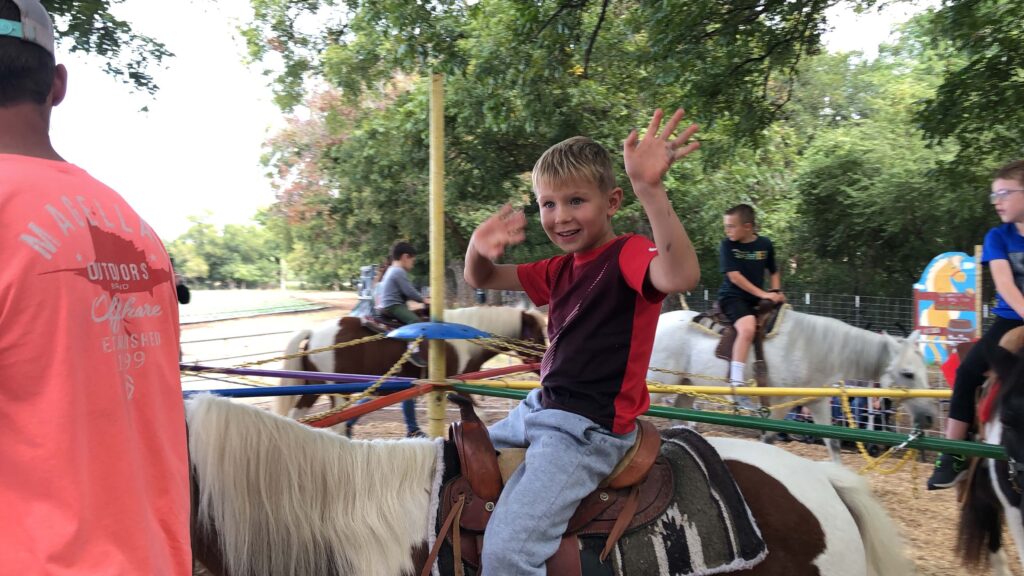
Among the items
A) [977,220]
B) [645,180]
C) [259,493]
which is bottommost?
[259,493]

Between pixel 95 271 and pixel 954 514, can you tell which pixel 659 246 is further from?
pixel 954 514

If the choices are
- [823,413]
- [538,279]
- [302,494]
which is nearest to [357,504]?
[302,494]

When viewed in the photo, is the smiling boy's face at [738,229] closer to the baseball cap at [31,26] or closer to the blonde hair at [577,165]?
the blonde hair at [577,165]

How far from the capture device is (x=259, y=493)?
1591mm

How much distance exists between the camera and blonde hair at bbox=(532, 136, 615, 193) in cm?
179

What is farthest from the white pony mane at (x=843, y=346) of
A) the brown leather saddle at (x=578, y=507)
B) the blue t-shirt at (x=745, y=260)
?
the brown leather saddle at (x=578, y=507)

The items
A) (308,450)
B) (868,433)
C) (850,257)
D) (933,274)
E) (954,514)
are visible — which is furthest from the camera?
(850,257)

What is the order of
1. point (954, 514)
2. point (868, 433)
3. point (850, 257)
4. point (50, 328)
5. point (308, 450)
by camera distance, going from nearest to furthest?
point (50, 328) < point (308, 450) < point (868, 433) < point (954, 514) < point (850, 257)

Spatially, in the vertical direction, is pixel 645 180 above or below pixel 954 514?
above

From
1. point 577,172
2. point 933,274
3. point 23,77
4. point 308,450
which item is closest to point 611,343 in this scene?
point 577,172

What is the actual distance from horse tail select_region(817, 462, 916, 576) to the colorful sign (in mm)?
5877

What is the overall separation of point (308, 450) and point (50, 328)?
3.08 ft

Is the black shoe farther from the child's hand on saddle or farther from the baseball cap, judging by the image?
the baseball cap

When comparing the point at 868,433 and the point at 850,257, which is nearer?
the point at 868,433
